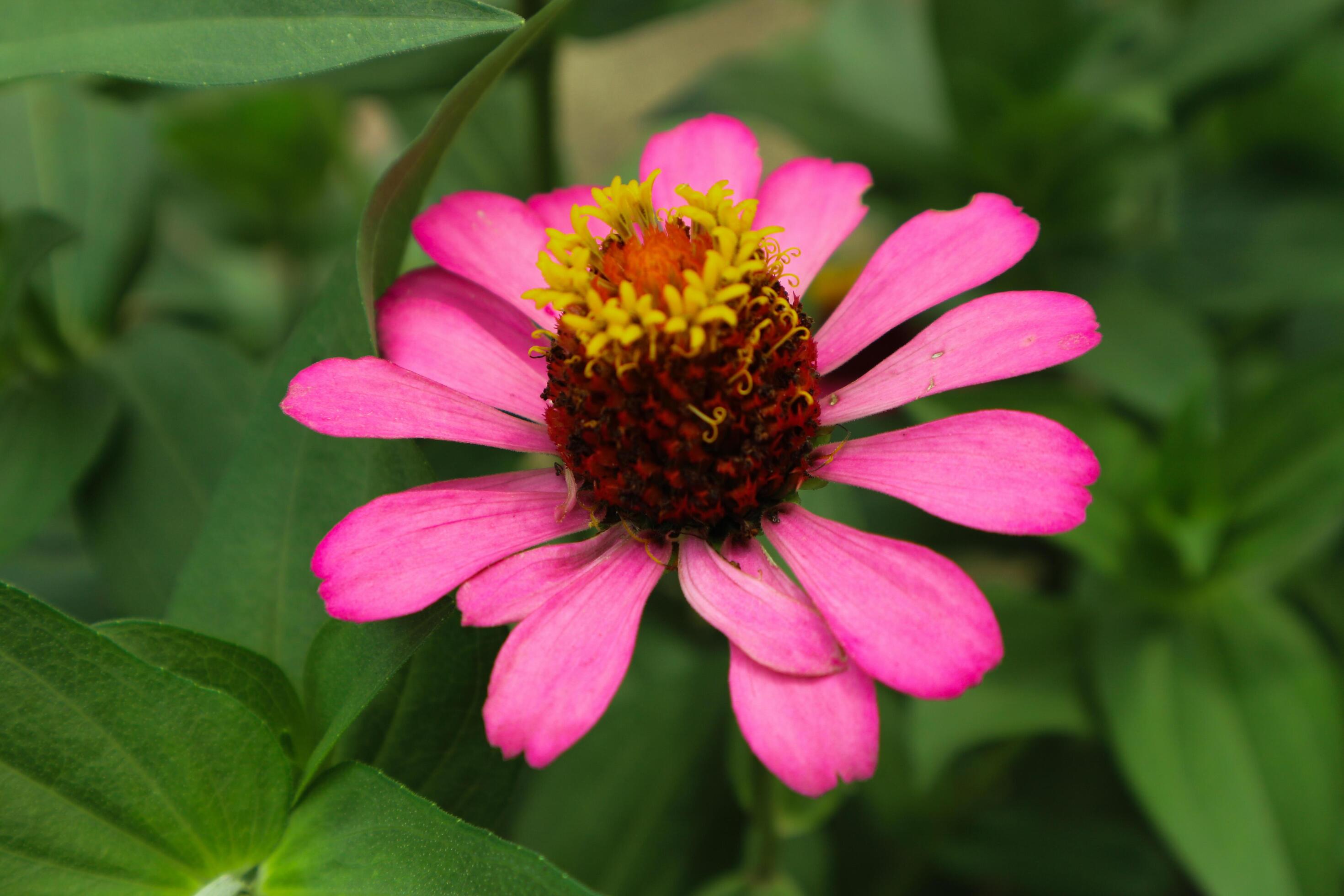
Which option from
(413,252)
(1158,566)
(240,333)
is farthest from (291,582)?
(240,333)

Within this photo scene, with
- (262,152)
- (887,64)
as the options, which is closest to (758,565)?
(887,64)

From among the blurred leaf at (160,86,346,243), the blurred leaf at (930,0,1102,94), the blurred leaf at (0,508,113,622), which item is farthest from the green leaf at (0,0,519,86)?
the blurred leaf at (160,86,346,243)

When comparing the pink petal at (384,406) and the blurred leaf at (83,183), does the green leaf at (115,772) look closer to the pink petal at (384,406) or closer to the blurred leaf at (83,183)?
the pink petal at (384,406)

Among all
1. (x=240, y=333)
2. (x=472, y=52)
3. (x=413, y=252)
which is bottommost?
(x=240, y=333)

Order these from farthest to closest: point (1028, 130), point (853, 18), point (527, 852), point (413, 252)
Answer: point (853, 18) < point (1028, 130) < point (413, 252) < point (527, 852)

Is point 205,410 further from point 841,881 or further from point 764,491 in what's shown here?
point 841,881

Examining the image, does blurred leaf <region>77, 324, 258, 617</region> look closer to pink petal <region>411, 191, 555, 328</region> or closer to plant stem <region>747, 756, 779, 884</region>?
pink petal <region>411, 191, 555, 328</region>
